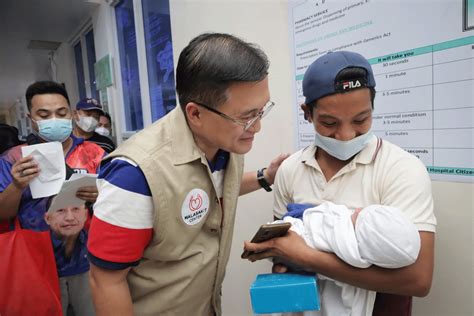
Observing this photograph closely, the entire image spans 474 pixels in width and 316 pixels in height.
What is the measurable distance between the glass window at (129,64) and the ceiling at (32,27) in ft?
1.56

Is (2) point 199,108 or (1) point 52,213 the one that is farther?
(1) point 52,213

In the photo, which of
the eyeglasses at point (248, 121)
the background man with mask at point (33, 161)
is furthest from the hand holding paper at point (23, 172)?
the eyeglasses at point (248, 121)

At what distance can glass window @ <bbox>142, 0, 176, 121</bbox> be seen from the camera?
A: 2.75m

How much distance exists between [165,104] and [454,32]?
92.7 inches

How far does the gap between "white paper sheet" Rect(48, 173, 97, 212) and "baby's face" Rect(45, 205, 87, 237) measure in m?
0.09

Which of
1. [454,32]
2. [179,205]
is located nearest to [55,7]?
[179,205]

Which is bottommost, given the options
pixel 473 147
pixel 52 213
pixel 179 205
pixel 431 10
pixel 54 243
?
pixel 54 243

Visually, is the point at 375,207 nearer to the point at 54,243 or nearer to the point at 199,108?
the point at 199,108

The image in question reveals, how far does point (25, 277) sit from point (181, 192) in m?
1.07

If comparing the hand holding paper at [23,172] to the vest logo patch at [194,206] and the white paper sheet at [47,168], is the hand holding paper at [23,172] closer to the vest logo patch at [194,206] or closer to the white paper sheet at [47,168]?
the white paper sheet at [47,168]

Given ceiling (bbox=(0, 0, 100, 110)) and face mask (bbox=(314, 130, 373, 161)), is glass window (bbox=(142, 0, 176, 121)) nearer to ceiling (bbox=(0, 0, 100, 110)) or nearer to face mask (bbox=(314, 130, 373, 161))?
ceiling (bbox=(0, 0, 100, 110))

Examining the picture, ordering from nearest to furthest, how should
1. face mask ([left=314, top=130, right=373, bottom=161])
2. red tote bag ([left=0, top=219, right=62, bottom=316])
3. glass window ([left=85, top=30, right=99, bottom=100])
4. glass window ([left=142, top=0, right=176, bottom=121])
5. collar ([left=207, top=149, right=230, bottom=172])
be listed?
face mask ([left=314, top=130, right=373, bottom=161]) → collar ([left=207, top=149, right=230, bottom=172]) → red tote bag ([left=0, top=219, right=62, bottom=316]) → glass window ([left=142, top=0, right=176, bottom=121]) → glass window ([left=85, top=30, right=99, bottom=100])

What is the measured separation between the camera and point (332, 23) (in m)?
1.30

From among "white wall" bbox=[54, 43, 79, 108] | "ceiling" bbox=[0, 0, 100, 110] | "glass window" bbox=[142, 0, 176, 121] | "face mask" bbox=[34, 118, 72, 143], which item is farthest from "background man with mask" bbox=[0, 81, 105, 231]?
"white wall" bbox=[54, 43, 79, 108]
